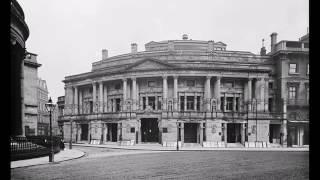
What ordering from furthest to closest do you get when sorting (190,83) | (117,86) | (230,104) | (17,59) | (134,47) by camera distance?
1. (134,47)
2. (117,86)
3. (230,104)
4. (190,83)
5. (17,59)

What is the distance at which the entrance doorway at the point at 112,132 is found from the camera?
4488cm

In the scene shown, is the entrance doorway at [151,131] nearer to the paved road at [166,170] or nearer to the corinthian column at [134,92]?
the corinthian column at [134,92]

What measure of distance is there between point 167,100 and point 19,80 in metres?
22.6

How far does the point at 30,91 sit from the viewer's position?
37.1 meters

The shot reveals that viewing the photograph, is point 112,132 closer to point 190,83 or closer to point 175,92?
point 175,92

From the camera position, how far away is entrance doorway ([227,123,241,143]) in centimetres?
4175

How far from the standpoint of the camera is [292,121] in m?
41.7

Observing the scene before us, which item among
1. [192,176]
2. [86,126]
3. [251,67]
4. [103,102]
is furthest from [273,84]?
[192,176]

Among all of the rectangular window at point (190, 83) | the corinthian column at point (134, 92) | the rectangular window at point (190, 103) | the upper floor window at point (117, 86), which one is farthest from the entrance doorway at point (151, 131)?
the rectangular window at point (190, 83)

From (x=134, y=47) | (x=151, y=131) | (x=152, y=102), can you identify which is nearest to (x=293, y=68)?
(x=152, y=102)

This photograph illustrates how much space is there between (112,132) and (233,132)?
19544 mm

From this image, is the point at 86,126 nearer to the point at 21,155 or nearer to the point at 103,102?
the point at 103,102

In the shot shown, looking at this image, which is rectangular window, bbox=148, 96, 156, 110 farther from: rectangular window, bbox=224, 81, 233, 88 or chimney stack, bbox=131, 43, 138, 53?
chimney stack, bbox=131, 43, 138, 53

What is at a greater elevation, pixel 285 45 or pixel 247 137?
pixel 285 45
